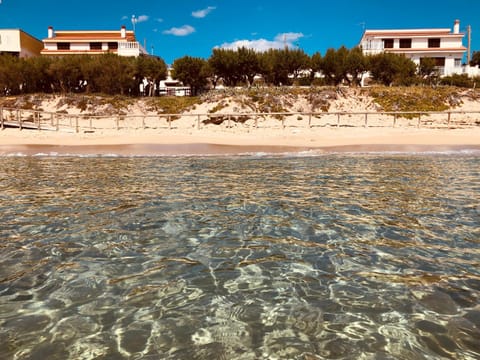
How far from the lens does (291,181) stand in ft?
31.1

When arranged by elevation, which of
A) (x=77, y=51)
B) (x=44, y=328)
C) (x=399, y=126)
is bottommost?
(x=44, y=328)

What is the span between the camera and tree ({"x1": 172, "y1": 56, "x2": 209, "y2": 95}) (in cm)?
3953

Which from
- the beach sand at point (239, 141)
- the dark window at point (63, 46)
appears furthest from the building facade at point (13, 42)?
the beach sand at point (239, 141)

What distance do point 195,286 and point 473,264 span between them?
298cm

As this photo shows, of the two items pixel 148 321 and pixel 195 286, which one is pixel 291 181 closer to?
pixel 195 286

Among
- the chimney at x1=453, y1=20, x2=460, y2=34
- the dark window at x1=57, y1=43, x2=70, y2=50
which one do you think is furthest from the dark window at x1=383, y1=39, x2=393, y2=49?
the dark window at x1=57, y1=43, x2=70, y2=50

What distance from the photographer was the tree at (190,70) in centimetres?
3953

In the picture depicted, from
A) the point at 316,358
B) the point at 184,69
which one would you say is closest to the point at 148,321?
the point at 316,358

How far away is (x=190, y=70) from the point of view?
39.6 meters

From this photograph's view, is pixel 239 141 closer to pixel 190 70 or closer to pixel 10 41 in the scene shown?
pixel 190 70

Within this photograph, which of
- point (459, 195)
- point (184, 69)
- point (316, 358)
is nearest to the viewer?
point (316, 358)

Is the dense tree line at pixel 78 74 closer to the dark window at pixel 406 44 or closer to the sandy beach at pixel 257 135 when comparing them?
the sandy beach at pixel 257 135

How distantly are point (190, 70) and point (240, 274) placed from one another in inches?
1496

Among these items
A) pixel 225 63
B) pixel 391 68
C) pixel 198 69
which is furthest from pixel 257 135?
pixel 391 68
